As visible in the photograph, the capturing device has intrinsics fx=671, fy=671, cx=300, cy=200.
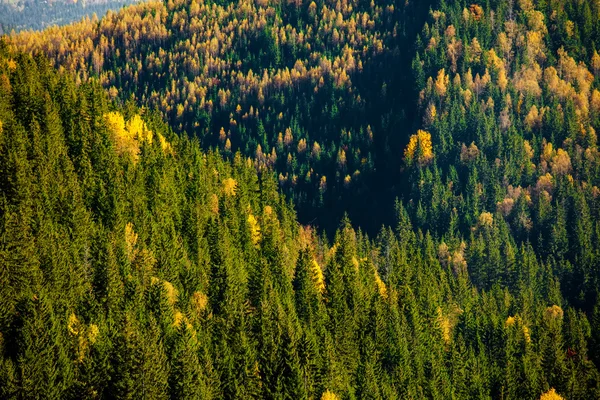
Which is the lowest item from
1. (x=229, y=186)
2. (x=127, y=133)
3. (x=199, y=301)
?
(x=229, y=186)

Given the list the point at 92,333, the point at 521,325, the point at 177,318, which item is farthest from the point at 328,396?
the point at 521,325

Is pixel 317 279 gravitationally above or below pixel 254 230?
above

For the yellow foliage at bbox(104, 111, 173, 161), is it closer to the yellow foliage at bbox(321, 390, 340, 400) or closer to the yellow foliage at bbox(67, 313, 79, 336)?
the yellow foliage at bbox(67, 313, 79, 336)

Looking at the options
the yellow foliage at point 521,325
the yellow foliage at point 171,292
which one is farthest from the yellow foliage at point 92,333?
the yellow foliage at point 521,325

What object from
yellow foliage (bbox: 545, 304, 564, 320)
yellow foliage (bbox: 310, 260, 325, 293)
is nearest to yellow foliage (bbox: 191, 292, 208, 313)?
yellow foliage (bbox: 310, 260, 325, 293)

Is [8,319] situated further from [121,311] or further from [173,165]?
[173,165]

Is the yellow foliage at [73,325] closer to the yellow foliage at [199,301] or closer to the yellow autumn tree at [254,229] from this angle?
the yellow foliage at [199,301]

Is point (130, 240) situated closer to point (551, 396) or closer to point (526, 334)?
point (551, 396)

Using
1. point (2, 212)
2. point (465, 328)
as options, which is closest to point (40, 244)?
point (2, 212)
